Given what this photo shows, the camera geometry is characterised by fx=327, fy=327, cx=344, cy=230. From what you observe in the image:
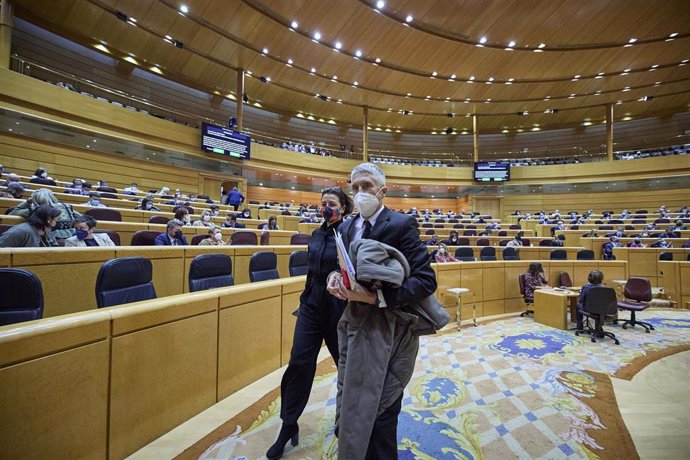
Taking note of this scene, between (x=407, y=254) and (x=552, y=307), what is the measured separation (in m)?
4.66

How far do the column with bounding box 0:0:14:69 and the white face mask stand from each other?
12.3 m

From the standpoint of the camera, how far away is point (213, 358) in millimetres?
2207

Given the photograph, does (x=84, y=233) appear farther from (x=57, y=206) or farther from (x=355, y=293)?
(x=355, y=293)

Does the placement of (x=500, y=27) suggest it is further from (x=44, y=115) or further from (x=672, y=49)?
(x=44, y=115)

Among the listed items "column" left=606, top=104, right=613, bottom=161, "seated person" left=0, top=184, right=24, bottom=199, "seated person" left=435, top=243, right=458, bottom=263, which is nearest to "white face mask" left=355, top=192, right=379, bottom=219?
"seated person" left=435, top=243, right=458, bottom=263

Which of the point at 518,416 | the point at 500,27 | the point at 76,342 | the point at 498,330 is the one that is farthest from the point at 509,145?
the point at 76,342

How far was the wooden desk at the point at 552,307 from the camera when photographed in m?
4.62

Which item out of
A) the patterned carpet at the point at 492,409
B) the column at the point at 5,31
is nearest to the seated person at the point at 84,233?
the patterned carpet at the point at 492,409

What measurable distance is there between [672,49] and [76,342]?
20135mm

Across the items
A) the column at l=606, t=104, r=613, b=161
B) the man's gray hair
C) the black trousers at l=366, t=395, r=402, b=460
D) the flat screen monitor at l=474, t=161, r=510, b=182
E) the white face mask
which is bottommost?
the black trousers at l=366, t=395, r=402, b=460

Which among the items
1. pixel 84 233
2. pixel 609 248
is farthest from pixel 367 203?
pixel 609 248

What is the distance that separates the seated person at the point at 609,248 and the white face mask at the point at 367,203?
9.47m

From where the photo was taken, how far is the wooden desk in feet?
15.2

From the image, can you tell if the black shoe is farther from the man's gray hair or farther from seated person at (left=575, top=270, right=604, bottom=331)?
seated person at (left=575, top=270, right=604, bottom=331)
